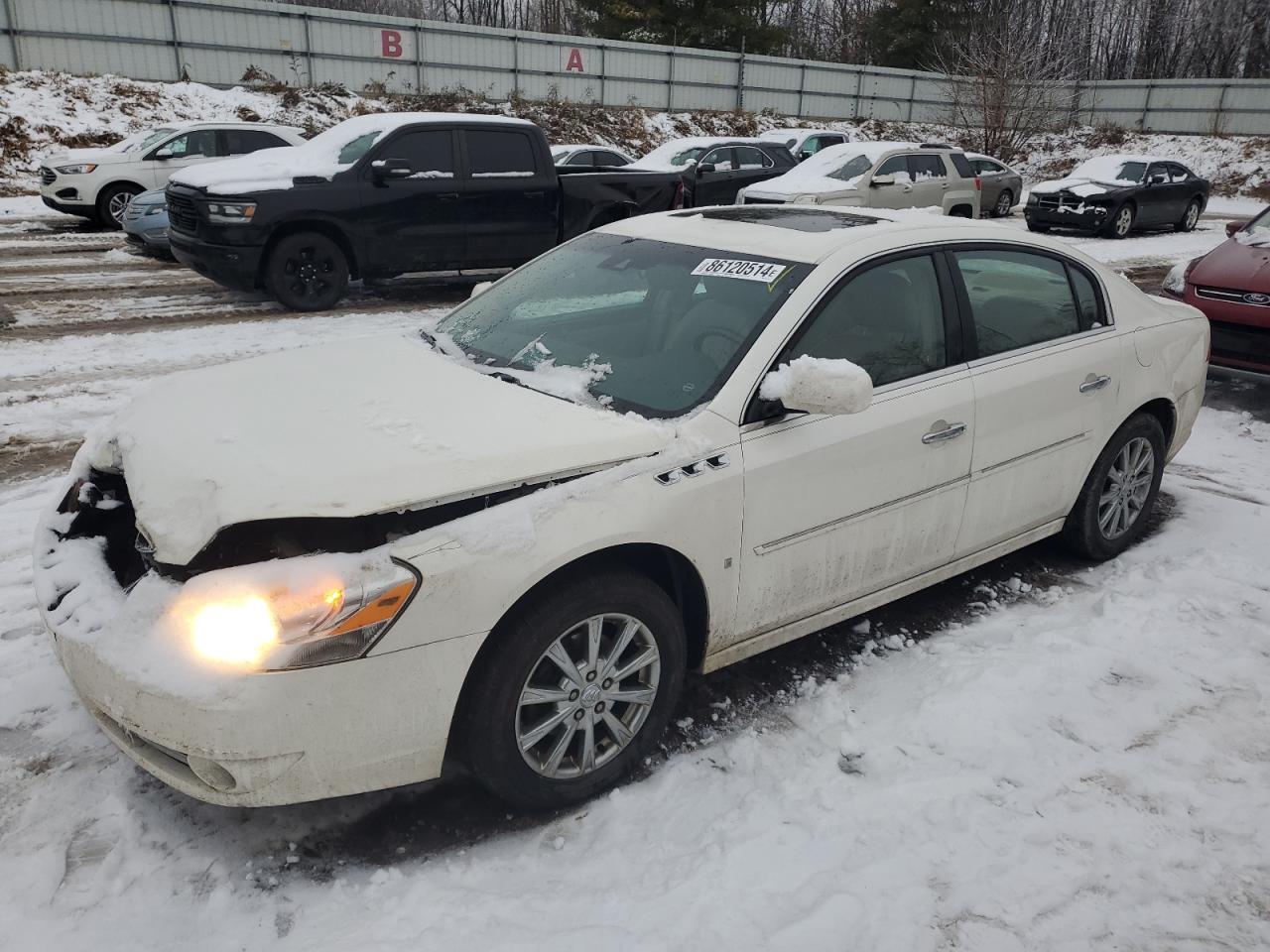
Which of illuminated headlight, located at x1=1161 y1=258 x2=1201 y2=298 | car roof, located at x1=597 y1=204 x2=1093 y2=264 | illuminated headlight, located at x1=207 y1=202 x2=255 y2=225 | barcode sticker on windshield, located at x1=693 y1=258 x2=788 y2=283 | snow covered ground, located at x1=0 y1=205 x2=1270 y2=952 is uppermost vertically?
car roof, located at x1=597 y1=204 x2=1093 y2=264

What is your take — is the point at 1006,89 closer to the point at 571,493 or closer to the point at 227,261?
the point at 227,261

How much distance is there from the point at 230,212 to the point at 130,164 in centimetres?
751

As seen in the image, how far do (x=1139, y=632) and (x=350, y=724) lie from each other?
3.20 meters

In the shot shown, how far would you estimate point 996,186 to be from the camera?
21.2 meters

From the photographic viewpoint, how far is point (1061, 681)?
3.58 m

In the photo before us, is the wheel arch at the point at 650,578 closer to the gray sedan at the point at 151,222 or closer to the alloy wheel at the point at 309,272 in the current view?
the alloy wheel at the point at 309,272

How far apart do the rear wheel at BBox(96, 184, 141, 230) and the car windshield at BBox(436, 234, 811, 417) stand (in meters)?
13.8

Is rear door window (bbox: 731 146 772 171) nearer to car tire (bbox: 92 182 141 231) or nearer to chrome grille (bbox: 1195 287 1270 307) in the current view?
car tire (bbox: 92 182 141 231)

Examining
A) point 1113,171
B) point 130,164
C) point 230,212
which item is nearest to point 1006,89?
point 1113,171

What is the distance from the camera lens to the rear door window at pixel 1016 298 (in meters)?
3.81

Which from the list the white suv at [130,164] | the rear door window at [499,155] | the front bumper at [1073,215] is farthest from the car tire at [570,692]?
the front bumper at [1073,215]

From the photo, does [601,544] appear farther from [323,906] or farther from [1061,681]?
[1061,681]

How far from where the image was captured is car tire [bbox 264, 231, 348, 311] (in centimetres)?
961

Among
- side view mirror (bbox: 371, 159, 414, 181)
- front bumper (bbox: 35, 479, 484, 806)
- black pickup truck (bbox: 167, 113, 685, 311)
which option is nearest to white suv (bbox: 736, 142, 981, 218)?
black pickup truck (bbox: 167, 113, 685, 311)
